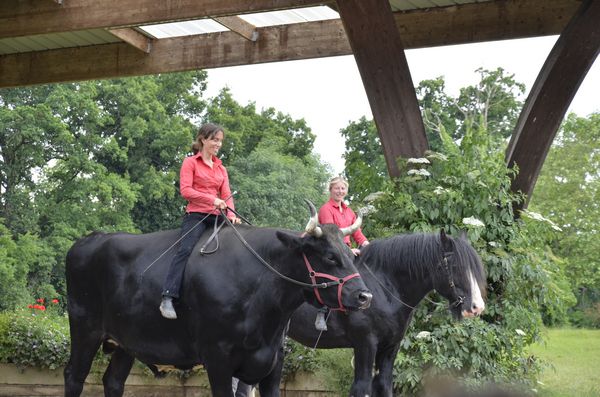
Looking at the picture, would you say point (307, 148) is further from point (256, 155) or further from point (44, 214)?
point (44, 214)

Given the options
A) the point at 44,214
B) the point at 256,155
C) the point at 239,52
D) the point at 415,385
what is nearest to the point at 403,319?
the point at 415,385

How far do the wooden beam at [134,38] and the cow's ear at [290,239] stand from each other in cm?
691

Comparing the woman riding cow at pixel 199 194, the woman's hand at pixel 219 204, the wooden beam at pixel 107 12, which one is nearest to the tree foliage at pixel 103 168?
the wooden beam at pixel 107 12

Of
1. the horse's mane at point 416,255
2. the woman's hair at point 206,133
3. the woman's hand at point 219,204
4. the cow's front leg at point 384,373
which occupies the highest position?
the woman's hair at point 206,133

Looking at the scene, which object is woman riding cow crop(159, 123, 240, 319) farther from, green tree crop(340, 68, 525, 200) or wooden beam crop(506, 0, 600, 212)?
green tree crop(340, 68, 525, 200)

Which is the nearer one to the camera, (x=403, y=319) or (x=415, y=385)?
(x=403, y=319)

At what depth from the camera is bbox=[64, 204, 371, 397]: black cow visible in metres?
6.18

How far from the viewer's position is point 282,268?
20.9ft

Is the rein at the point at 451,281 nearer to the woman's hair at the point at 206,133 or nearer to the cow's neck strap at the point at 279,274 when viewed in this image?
the cow's neck strap at the point at 279,274

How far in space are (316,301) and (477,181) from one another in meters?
4.19

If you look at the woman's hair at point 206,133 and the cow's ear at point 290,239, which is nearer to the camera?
the cow's ear at point 290,239

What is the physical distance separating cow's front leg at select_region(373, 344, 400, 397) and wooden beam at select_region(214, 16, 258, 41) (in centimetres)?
543

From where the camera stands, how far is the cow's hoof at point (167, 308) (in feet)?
21.1

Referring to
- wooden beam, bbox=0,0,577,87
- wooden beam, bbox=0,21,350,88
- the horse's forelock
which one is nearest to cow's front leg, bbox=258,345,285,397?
the horse's forelock
